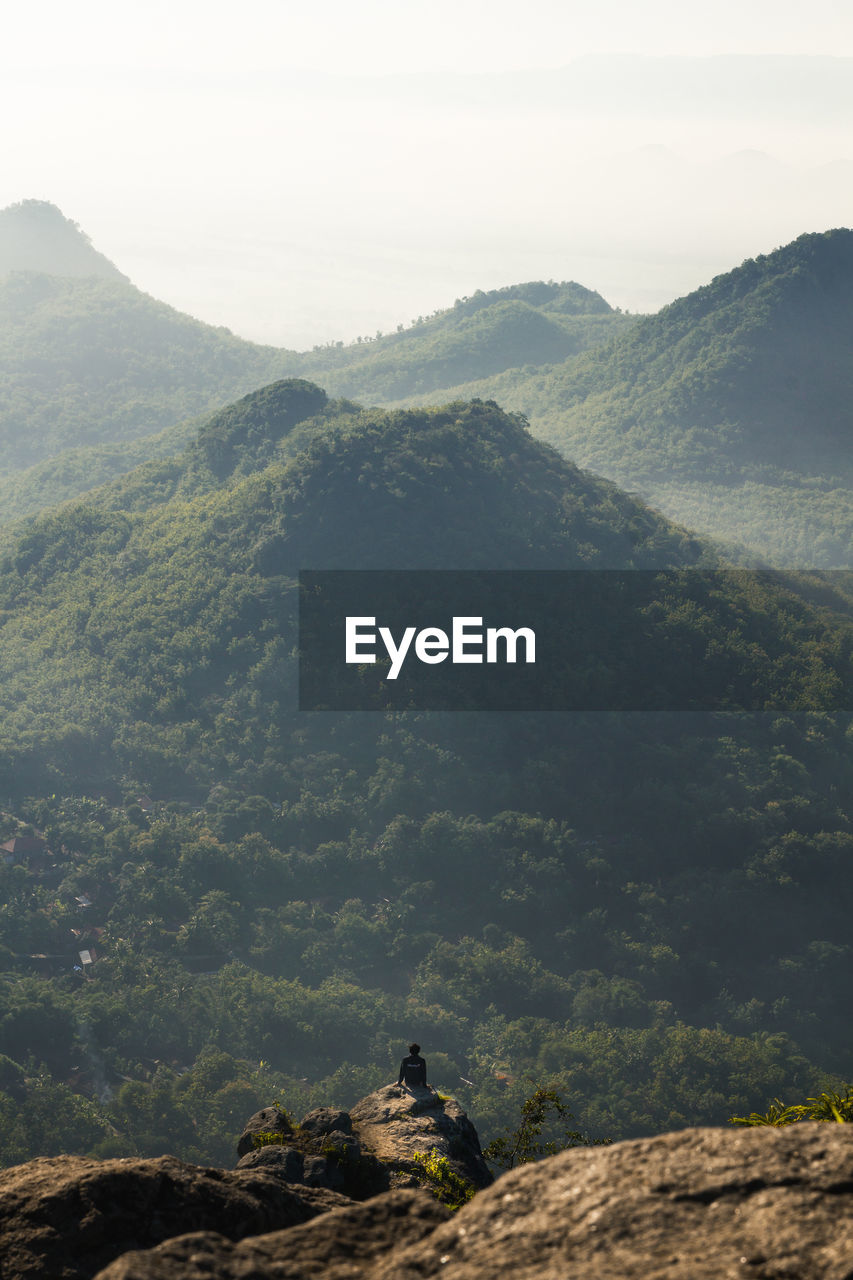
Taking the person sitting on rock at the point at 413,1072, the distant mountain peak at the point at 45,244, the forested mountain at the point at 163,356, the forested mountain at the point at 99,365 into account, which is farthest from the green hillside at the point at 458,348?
the person sitting on rock at the point at 413,1072

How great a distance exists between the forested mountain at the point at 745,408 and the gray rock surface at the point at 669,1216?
94561 millimetres

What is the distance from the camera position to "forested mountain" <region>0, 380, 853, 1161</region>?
130 feet

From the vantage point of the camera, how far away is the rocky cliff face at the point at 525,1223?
6.18 meters

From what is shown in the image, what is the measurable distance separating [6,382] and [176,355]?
→ 2221cm

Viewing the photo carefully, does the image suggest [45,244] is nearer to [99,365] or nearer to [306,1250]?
[99,365]

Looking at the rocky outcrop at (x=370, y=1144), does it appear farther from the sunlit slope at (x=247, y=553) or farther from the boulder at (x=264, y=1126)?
the sunlit slope at (x=247, y=553)

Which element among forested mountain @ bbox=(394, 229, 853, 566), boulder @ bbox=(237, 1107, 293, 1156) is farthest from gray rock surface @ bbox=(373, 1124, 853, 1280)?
forested mountain @ bbox=(394, 229, 853, 566)

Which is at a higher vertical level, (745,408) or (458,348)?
(458,348)

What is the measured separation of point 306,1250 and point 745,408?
4272 inches

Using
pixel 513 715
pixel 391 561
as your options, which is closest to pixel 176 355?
pixel 391 561

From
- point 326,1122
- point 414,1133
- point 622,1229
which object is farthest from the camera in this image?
point 414,1133

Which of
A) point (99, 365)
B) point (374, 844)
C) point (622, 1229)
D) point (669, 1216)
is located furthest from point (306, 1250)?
point (99, 365)

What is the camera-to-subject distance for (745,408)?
10650 centimetres

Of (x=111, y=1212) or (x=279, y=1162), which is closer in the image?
(x=111, y=1212)
